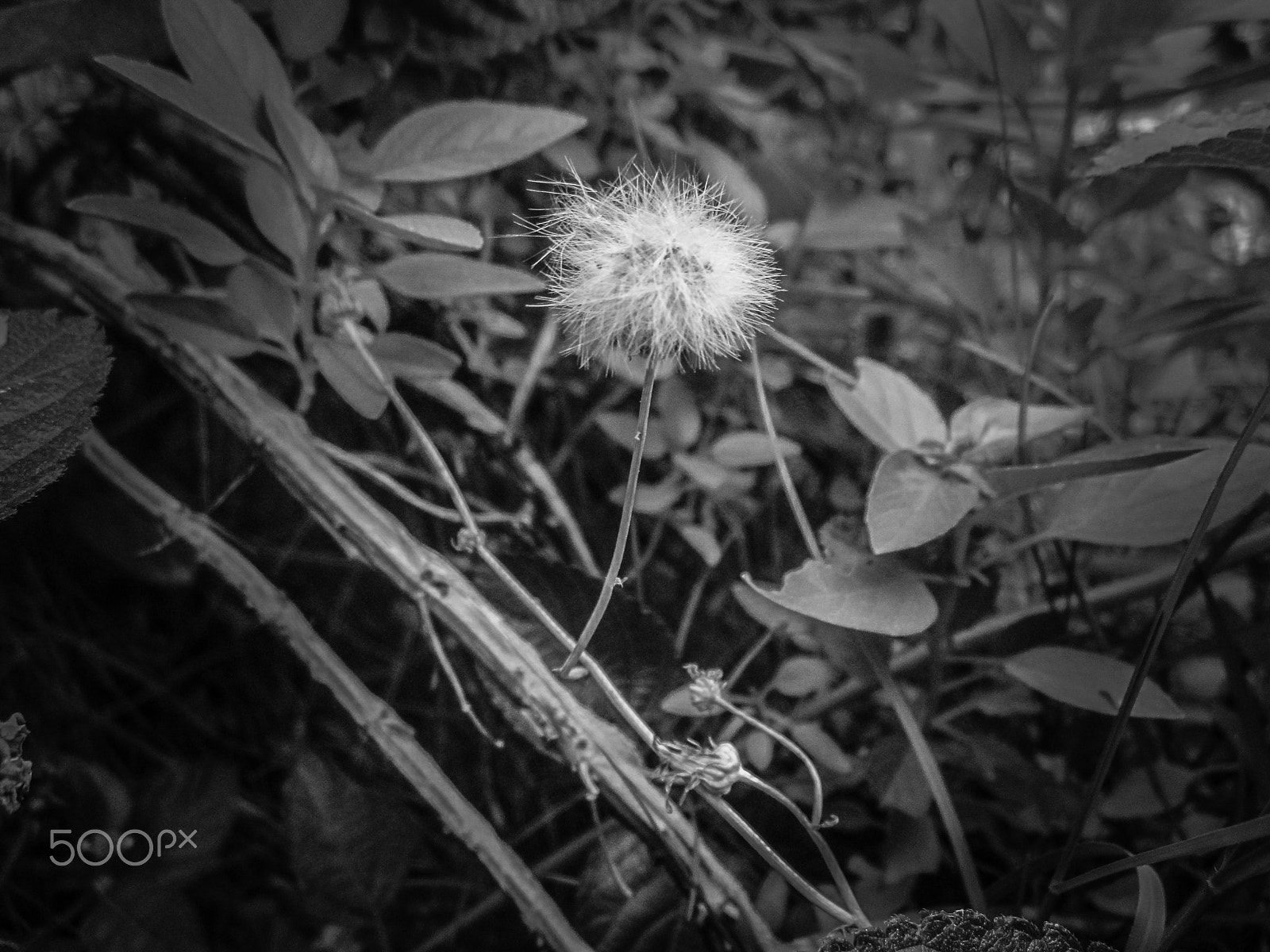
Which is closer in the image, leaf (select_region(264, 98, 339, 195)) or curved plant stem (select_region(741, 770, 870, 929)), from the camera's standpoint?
curved plant stem (select_region(741, 770, 870, 929))

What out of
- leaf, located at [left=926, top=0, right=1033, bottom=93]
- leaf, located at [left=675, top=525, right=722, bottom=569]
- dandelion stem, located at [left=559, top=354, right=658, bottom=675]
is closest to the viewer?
dandelion stem, located at [left=559, top=354, right=658, bottom=675]

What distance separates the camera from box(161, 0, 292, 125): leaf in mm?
611

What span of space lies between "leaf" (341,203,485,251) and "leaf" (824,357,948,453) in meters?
A: 0.30

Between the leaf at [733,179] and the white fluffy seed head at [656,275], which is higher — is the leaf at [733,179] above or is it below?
below

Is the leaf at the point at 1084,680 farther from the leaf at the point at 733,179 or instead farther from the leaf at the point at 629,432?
the leaf at the point at 733,179

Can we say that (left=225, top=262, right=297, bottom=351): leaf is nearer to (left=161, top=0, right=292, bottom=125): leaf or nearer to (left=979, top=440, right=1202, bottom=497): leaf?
(left=161, top=0, right=292, bottom=125): leaf

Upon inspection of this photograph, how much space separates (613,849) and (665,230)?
49 cm

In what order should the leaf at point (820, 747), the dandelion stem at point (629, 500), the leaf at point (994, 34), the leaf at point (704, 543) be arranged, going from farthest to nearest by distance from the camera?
the leaf at point (994, 34) < the leaf at point (704, 543) < the leaf at point (820, 747) < the dandelion stem at point (629, 500)

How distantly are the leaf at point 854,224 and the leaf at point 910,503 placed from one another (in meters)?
0.43

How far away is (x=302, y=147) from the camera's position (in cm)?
64

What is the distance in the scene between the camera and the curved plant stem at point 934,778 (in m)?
0.59

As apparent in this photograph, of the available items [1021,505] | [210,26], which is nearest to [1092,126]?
[1021,505]

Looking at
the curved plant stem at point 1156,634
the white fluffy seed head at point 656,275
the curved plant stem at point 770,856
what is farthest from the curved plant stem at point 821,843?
the white fluffy seed head at point 656,275

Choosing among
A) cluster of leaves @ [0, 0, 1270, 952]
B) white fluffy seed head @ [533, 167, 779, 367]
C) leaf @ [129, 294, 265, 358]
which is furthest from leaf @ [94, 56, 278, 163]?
white fluffy seed head @ [533, 167, 779, 367]
